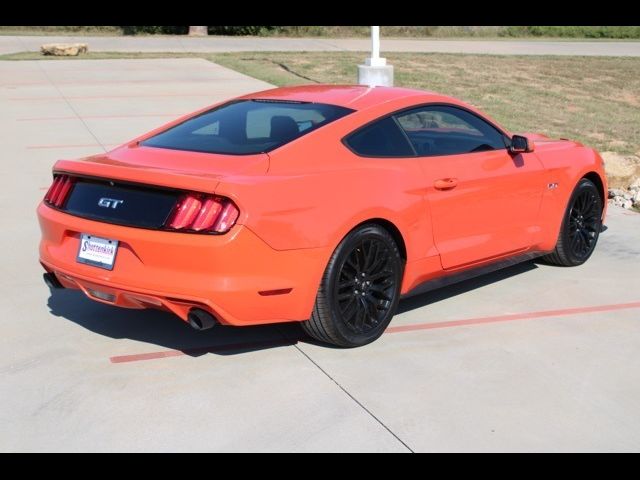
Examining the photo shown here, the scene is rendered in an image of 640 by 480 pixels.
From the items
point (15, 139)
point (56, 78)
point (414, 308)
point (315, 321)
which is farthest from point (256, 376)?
point (56, 78)

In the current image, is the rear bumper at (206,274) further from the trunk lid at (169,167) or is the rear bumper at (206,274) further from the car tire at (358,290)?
the trunk lid at (169,167)

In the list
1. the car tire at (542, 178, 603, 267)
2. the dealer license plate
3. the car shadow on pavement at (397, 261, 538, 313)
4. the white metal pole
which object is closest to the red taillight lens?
the dealer license plate

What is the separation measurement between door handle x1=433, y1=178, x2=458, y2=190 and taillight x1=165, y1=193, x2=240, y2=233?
1.53 m

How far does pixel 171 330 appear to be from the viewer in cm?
560

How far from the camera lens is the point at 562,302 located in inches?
247

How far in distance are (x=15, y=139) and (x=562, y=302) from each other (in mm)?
8722

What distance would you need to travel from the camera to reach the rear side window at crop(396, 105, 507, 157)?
5895 mm

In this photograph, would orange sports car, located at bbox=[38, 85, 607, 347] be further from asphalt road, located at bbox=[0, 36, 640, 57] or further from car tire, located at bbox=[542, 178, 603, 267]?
asphalt road, located at bbox=[0, 36, 640, 57]

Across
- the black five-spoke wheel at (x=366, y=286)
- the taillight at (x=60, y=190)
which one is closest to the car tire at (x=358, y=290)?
the black five-spoke wheel at (x=366, y=286)

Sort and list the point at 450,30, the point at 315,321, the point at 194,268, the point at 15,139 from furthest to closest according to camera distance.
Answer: the point at 450,30 < the point at 15,139 < the point at 315,321 < the point at 194,268

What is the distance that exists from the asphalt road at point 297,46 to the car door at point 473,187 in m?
23.0

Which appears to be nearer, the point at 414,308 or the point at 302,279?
the point at 302,279
